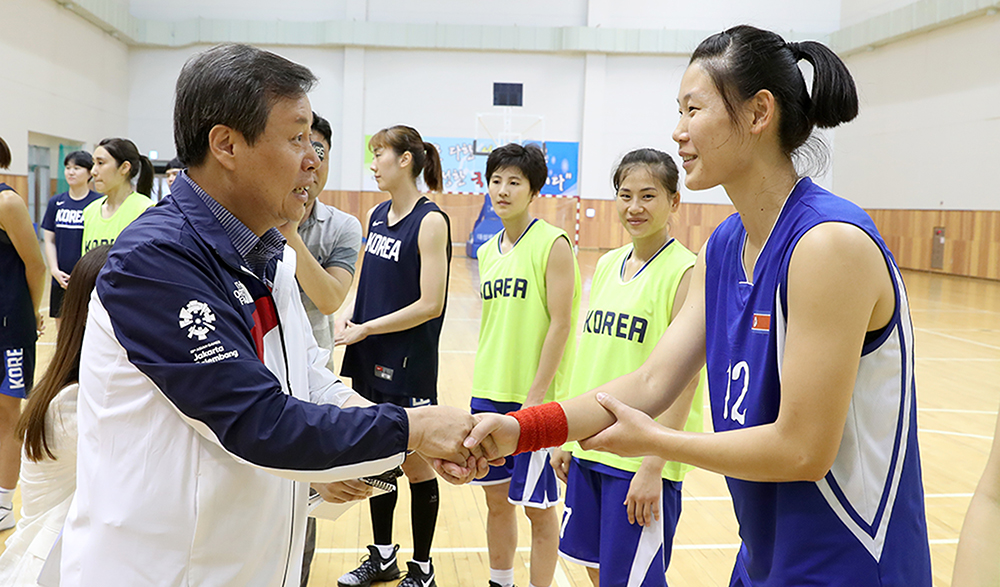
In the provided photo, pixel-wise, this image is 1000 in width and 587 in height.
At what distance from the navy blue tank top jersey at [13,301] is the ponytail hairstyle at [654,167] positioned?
3.17 meters

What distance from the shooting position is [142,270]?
1373 mm

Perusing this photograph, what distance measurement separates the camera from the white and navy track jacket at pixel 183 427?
1367 millimetres

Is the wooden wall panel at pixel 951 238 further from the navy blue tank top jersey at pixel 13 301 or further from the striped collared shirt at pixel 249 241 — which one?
the striped collared shirt at pixel 249 241

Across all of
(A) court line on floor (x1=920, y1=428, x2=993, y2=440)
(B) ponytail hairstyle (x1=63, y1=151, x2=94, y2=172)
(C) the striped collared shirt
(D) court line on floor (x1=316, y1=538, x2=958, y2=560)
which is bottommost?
(D) court line on floor (x1=316, y1=538, x2=958, y2=560)

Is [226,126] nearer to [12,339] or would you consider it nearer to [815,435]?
[815,435]

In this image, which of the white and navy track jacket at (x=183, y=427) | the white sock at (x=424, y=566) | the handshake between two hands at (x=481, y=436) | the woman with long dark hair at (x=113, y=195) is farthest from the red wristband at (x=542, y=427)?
the woman with long dark hair at (x=113, y=195)

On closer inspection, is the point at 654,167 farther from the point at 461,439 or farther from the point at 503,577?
the point at 503,577

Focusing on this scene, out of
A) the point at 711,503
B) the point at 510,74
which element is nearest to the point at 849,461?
the point at 711,503

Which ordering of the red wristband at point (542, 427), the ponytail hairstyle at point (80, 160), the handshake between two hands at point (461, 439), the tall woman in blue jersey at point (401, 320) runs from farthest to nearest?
the ponytail hairstyle at point (80, 160), the tall woman in blue jersey at point (401, 320), the red wristband at point (542, 427), the handshake between two hands at point (461, 439)

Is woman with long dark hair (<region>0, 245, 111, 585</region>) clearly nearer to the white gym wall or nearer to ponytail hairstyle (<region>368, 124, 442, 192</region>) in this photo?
ponytail hairstyle (<region>368, 124, 442, 192</region>)

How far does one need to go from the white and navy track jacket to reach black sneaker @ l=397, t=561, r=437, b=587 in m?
1.93

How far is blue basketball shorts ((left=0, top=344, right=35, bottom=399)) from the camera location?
3.97 metres

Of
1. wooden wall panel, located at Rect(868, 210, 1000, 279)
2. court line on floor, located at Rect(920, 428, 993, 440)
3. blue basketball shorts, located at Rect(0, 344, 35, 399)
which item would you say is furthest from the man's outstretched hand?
wooden wall panel, located at Rect(868, 210, 1000, 279)

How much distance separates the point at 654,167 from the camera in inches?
118
